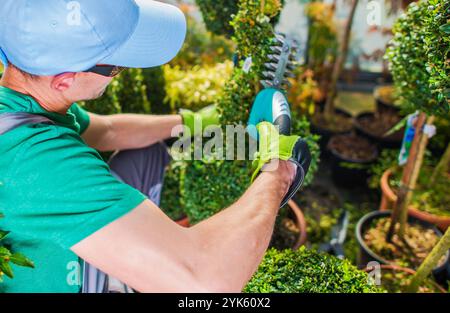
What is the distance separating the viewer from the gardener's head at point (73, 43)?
1359 mm

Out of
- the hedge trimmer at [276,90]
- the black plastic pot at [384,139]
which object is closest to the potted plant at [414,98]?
the hedge trimmer at [276,90]

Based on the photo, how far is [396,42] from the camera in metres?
2.29

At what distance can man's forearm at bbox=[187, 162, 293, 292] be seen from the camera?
127cm

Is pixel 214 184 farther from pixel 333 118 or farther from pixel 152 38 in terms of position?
pixel 333 118

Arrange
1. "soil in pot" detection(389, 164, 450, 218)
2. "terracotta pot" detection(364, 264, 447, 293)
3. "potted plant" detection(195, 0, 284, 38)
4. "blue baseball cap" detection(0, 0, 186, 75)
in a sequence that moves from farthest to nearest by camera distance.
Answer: "soil in pot" detection(389, 164, 450, 218), "potted plant" detection(195, 0, 284, 38), "terracotta pot" detection(364, 264, 447, 293), "blue baseball cap" detection(0, 0, 186, 75)

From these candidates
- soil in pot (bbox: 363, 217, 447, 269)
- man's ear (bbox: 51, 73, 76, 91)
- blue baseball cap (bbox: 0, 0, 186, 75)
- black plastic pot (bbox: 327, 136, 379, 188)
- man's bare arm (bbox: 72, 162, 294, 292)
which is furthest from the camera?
black plastic pot (bbox: 327, 136, 379, 188)

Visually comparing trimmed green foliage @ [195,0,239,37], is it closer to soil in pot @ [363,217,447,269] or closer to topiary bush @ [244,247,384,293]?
topiary bush @ [244,247,384,293]

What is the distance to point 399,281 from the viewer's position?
2594mm

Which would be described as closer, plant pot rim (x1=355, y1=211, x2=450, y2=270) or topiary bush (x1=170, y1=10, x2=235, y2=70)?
plant pot rim (x1=355, y1=211, x2=450, y2=270)

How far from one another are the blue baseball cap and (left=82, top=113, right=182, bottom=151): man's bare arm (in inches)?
35.6

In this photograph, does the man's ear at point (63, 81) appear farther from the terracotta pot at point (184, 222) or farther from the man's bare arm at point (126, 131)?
the terracotta pot at point (184, 222)

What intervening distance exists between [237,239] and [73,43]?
0.91m

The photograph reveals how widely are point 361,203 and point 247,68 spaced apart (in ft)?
8.28

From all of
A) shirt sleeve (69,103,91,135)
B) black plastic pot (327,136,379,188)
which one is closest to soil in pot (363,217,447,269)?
black plastic pot (327,136,379,188)
